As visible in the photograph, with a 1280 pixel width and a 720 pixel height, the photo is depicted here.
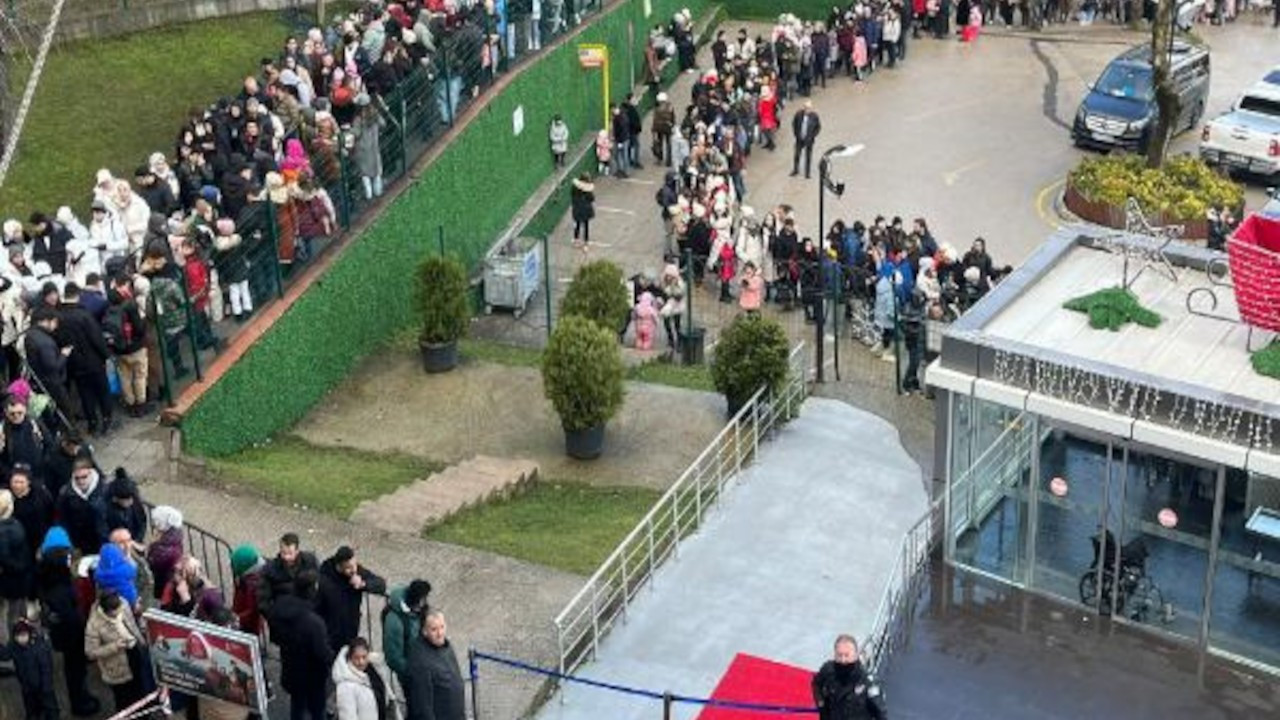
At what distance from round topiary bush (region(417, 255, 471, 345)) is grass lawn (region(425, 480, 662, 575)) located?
3.50 meters

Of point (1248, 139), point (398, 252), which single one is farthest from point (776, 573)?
point (1248, 139)

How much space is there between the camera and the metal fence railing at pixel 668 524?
679 inches

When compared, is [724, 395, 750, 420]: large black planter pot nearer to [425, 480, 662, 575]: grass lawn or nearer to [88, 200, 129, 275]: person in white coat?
[425, 480, 662, 575]: grass lawn

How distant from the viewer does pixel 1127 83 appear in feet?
113

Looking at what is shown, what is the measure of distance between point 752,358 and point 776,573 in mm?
3852

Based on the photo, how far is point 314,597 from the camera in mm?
14461

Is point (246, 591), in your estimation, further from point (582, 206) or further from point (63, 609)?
point (582, 206)

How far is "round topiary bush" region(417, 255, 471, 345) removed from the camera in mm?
24125

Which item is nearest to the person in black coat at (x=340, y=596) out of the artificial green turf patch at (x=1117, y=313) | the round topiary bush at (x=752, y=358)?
the artificial green turf patch at (x=1117, y=313)

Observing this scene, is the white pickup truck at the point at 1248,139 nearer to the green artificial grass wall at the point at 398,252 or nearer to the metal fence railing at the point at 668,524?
the green artificial grass wall at the point at 398,252

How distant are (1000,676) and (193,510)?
7.91 metres

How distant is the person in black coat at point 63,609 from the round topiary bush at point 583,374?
7.87 metres

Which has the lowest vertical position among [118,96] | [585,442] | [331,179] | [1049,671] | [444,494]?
[1049,671]

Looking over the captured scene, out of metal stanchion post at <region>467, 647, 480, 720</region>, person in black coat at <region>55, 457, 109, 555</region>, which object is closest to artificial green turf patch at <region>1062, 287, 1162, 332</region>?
metal stanchion post at <region>467, 647, 480, 720</region>
